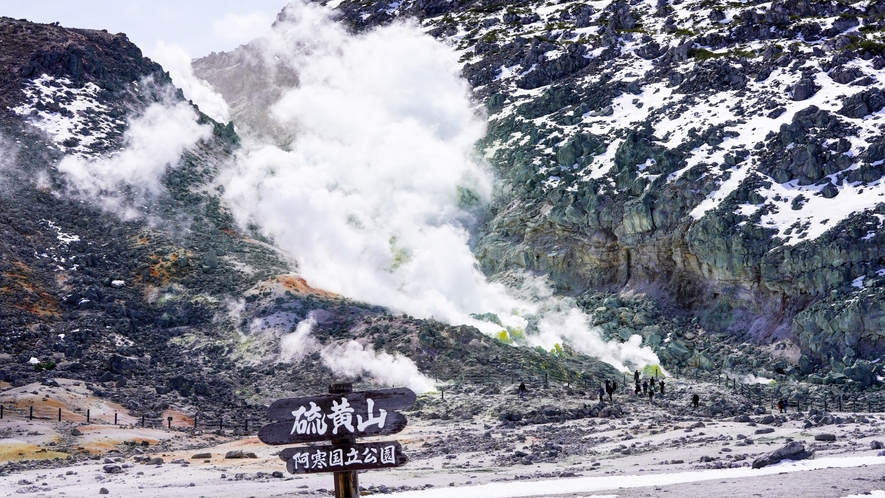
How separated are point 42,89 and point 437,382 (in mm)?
54111

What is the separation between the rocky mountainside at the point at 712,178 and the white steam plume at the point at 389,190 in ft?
9.69

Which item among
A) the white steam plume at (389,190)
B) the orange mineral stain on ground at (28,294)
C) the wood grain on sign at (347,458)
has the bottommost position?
the wood grain on sign at (347,458)

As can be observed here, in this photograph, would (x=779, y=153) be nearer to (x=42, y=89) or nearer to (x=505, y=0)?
(x=42, y=89)

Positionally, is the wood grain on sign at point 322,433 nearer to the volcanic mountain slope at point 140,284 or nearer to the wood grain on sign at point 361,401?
the wood grain on sign at point 361,401

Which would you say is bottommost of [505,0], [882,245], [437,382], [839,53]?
[437,382]

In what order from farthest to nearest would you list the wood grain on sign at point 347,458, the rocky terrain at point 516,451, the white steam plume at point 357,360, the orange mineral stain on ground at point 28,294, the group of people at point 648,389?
the orange mineral stain on ground at point 28,294 → the white steam plume at point 357,360 → the group of people at point 648,389 → the rocky terrain at point 516,451 → the wood grain on sign at point 347,458

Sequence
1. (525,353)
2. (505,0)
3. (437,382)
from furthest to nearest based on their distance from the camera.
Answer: (505,0) → (525,353) → (437,382)

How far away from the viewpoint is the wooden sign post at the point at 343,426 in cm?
1507

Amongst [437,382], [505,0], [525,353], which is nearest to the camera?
[437,382]

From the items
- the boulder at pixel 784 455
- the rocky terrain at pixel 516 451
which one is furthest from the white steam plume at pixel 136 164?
the boulder at pixel 784 455

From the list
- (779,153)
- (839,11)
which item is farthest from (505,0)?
(779,153)

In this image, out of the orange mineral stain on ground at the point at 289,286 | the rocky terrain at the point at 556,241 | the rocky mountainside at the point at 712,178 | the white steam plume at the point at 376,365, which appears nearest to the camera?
the rocky terrain at the point at 556,241

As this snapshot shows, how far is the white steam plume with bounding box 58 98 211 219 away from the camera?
253 ft

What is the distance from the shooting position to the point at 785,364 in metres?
62.3
